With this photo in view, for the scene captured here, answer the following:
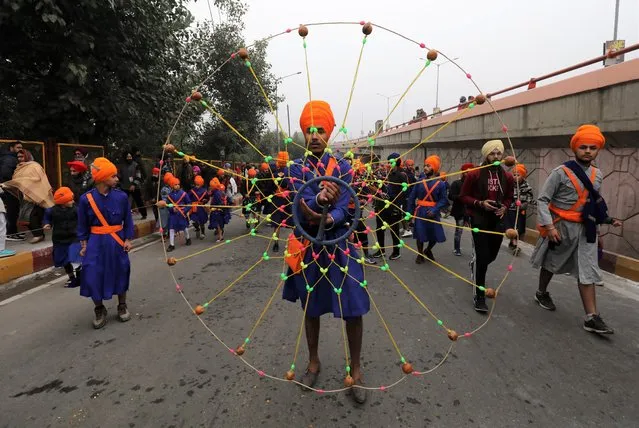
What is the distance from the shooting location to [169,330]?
3947 mm

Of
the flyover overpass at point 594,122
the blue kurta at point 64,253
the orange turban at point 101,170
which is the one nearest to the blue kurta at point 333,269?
the orange turban at point 101,170

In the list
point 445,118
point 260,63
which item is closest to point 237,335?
point 445,118

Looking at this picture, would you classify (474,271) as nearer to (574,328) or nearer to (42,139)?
(574,328)

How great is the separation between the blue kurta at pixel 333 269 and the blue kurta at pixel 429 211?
3868mm

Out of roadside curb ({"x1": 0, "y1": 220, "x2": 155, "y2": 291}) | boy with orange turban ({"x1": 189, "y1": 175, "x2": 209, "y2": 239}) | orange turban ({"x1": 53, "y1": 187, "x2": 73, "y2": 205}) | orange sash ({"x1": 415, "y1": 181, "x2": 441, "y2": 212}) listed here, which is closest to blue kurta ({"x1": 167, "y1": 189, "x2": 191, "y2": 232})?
boy with orange turban ({"x1": 189, "y1": 175, "x2": 209, "y2": 239})

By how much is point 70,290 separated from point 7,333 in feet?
4.73

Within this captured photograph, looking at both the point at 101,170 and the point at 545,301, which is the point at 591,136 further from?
the point at 101,170

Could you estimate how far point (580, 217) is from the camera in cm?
389

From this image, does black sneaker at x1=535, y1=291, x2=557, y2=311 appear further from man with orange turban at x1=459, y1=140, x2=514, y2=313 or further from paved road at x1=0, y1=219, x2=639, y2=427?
man with orange turban at x1=459, y1=140, x2=514, y2=313

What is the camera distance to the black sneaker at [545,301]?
4.42 m

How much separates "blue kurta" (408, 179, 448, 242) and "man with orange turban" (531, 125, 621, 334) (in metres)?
2.19

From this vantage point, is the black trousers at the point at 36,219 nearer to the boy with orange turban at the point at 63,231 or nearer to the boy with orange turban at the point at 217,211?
the boy with orange turban at the point at 63,231

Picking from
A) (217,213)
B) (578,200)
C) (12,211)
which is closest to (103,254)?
(217,213)

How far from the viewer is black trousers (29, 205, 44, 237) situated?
8039mm
